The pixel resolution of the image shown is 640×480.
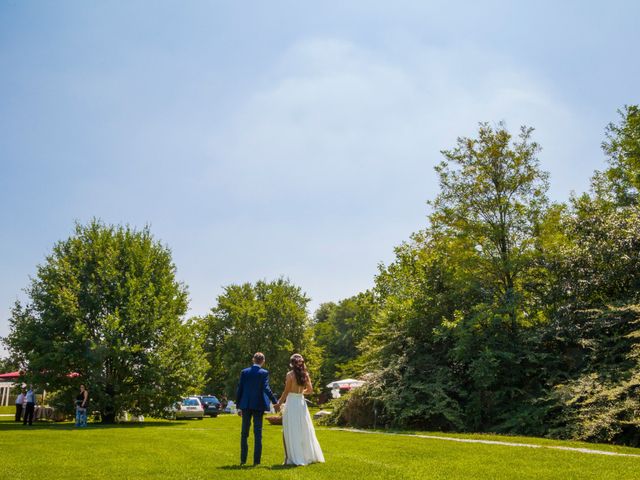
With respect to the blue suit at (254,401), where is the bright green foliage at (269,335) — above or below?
above

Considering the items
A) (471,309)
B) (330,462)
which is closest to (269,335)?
(471,309)

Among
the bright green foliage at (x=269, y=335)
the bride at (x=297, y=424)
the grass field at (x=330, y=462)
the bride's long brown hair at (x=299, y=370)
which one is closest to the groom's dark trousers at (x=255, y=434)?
the grass field at (x=330, y=462)

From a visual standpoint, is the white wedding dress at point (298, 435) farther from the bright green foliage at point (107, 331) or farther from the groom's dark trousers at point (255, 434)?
the bright green foliage at point (107, 331)

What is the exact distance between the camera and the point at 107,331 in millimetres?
29438

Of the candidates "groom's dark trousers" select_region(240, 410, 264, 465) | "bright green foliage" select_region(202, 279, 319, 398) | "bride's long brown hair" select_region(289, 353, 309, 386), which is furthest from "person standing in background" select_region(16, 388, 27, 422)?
"bright green foliage" select_region(202, 279, 319, 398)

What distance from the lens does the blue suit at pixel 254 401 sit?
33.8ft

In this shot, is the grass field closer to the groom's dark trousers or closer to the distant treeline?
the groom's dark trousers

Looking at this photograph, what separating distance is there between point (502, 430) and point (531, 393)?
6.82ft

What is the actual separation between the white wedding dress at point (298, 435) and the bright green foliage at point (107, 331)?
69.1 feet

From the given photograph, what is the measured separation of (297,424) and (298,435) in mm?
198

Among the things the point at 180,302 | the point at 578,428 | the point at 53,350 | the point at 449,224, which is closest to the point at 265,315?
the point at 180,302

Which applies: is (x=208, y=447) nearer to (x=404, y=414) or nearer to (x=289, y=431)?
(x=289, y=431)

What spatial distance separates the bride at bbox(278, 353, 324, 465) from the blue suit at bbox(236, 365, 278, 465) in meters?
0.38

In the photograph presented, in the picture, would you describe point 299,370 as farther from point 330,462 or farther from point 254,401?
point 330,462
